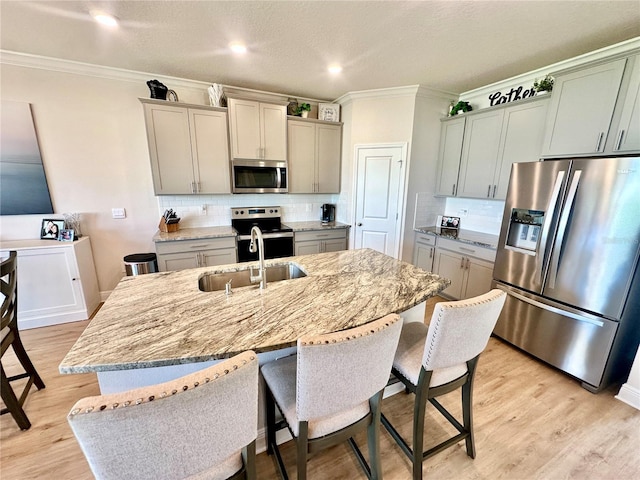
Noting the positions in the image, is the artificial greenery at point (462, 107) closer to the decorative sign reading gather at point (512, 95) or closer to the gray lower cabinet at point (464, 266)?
the decorative sign reading gather at point (512, 95)

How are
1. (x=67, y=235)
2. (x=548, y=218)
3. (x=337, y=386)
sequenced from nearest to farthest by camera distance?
1. (x=337, y=386)
2. (x=548, y=218)
3. (x=67, y=235)

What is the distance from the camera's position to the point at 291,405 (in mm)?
1129

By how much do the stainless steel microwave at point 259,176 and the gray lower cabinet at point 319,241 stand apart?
0.71 meters

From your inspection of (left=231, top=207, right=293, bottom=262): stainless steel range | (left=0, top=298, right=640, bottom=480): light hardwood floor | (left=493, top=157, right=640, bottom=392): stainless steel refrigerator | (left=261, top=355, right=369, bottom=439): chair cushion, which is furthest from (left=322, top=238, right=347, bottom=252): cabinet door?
(left=261, top=355, right=369, bottom=439): chair cushion

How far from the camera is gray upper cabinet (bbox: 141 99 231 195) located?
3.01 m

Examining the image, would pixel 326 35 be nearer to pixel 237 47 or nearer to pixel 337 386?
pixel 237 47

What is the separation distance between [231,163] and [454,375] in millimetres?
3244

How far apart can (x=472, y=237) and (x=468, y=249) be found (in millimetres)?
303

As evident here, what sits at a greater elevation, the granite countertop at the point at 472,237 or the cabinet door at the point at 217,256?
the granite countertop at the point at 472,237

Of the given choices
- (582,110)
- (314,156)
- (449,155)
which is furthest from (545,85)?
(314,156)

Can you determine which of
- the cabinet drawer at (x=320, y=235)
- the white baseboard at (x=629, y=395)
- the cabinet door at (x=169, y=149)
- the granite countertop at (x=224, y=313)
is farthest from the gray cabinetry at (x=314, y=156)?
the white baseboard at (x=629, y=395)

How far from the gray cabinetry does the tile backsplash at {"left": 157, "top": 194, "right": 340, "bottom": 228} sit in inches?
11.7

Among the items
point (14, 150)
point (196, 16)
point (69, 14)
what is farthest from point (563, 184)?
point (14, 150)

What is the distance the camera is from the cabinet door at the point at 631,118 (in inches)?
76.0
